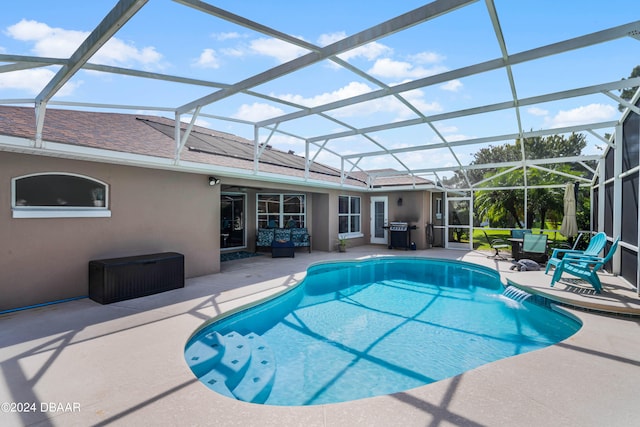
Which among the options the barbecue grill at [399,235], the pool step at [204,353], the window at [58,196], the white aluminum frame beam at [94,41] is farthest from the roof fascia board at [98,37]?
the barbecue grill at [399,235]

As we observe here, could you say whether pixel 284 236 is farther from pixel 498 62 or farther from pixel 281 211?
pixel 498 62

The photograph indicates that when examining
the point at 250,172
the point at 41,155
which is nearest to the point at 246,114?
the point at 250,172

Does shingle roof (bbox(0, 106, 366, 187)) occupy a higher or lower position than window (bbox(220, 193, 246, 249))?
higher

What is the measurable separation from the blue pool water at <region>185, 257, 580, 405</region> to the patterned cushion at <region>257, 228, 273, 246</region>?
4.30 meters

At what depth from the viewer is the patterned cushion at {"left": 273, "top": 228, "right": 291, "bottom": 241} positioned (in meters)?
11.9

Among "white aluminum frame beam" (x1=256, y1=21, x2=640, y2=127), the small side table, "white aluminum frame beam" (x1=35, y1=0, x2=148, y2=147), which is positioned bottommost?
the small side table

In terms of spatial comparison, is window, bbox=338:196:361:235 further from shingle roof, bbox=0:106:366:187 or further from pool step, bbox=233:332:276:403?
pool step, bbox=233:332:276:403

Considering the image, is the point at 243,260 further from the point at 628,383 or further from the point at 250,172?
the point at 628,383

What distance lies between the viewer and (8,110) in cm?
612

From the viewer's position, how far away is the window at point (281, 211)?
12.8 metres

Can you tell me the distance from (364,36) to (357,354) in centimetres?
413

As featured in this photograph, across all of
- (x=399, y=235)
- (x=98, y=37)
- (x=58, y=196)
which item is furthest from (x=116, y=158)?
(x=399, y=235)

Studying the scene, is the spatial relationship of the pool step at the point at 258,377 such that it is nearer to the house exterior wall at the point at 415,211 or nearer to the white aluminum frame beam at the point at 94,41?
the white aluminum frame beam at the point at 94,41

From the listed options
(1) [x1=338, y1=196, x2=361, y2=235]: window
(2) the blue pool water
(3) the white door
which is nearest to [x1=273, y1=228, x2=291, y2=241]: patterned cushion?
(1) [x1=338, y1=196, x2=361, y2=235]: window
